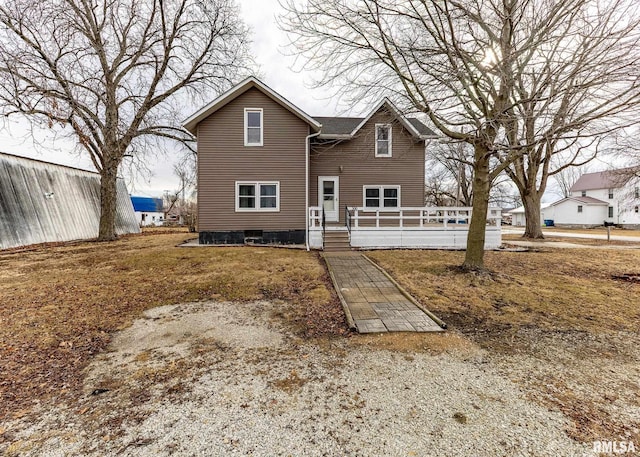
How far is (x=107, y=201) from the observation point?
596 inches

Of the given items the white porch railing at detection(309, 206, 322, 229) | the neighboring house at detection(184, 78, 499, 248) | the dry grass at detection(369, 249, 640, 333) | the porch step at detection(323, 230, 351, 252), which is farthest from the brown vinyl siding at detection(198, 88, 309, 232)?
the dry grass at detection(369, 249, 640, 333)

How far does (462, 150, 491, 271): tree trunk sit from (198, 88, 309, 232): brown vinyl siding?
7339 millimetres

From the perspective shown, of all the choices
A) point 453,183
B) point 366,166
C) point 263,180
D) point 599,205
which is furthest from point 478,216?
point 599,205

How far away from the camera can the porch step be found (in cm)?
1174

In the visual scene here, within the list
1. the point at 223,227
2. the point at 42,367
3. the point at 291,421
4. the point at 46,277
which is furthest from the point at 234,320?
the point at 223,227

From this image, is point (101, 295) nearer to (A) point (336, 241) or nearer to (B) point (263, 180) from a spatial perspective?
(A) point (336, 241)

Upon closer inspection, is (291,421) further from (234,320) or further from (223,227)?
(223,227)

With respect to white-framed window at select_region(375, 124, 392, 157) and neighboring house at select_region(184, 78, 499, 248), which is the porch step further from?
white-framed window at select_region(375, 124, 392, 157)

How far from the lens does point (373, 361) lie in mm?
3475

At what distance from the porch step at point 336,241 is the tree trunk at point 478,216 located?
4919mm

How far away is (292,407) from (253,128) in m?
12.3

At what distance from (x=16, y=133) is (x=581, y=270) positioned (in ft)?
71.3

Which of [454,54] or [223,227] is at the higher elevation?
[454,54]

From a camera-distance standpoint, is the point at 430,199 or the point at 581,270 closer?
the point at 581,270
